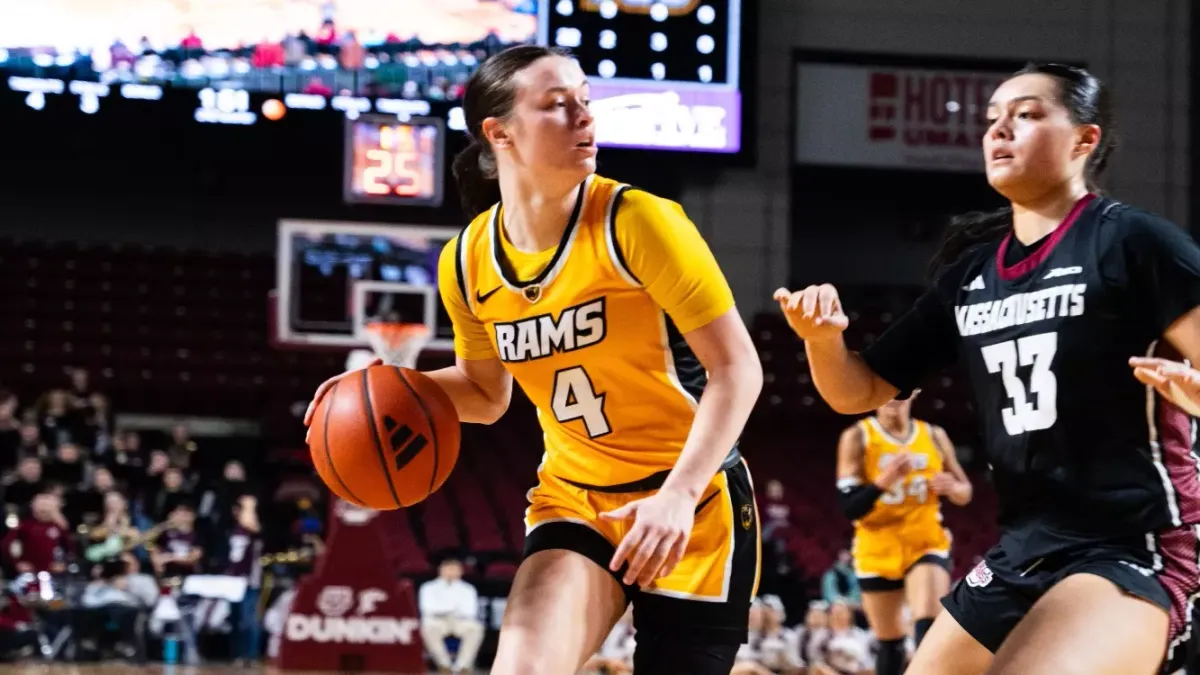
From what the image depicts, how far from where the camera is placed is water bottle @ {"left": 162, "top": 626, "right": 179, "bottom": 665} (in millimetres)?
10859

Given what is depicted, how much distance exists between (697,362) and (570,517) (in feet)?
1.47

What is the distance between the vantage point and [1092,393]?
2.92 m

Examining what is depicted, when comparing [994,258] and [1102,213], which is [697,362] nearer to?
[994,258]

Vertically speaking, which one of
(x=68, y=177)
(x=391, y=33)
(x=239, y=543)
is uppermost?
(x=391, y=33)

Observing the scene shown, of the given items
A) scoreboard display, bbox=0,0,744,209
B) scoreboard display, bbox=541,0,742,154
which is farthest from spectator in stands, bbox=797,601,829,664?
scoreboard display, bbox=541,0,742,154

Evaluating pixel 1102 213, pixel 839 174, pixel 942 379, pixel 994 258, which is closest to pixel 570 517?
pixel 994 258

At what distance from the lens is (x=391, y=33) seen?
47.3 ft

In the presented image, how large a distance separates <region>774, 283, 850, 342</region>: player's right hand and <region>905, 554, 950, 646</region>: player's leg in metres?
4.05

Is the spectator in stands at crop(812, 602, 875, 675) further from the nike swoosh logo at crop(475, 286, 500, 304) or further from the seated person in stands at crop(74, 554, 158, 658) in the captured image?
the nike swoosh logo at crop(475, 286, 500, 304)

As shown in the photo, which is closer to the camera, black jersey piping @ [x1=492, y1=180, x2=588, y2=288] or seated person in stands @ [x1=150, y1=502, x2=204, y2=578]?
black jersey piping @ [x1=492, y1=180, x2=588, y2=288]

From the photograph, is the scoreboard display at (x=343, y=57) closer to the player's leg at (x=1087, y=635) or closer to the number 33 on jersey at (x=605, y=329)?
the number 33 on jersey at (x=605, y=329)

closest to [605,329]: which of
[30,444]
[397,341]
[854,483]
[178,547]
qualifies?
[854,483]

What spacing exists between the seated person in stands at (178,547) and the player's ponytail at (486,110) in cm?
838

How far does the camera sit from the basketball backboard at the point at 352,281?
Answer: 11.5m
